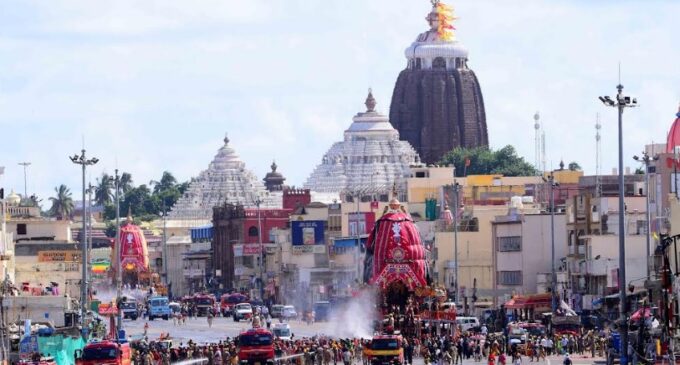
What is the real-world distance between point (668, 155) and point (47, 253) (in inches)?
1315

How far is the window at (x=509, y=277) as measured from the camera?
12406cm

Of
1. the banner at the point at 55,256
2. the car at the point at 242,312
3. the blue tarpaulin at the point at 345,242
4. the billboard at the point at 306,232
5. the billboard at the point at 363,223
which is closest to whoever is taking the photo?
the banner at the point at 55,256

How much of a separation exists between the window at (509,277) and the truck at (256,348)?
1749 inches

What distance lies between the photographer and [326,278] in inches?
6334

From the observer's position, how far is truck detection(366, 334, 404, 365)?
79812mm

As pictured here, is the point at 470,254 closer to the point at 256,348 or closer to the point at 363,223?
the point at 363,223

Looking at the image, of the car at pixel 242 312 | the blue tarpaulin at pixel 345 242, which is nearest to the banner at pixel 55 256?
the car at pixel 242 312

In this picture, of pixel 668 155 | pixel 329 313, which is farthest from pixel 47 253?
pixel 668 155

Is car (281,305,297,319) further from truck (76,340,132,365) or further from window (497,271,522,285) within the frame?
truck (76,340,132,365)

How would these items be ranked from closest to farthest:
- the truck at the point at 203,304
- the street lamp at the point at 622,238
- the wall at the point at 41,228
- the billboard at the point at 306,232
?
1. the street lamp at the point at 622,238
2. the wall at the point at 41,228
3. the truck at the point at 203,304
4. the billboard at the point at 306,232

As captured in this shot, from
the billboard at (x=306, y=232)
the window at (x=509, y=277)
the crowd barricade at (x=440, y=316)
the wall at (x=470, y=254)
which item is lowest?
the crowd barricade at (x=440, y=316)

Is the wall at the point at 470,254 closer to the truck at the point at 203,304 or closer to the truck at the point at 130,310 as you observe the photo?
the truck at the point at 130,310

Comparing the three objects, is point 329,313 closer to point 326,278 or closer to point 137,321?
point 137,321

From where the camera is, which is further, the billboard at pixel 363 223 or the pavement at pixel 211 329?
the billboard at pixel 363 223
